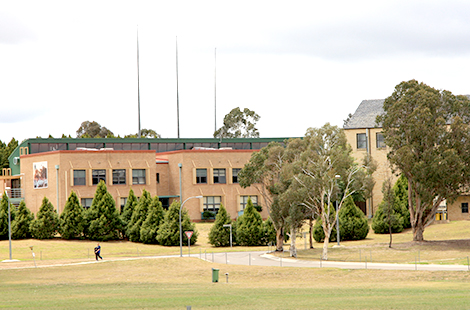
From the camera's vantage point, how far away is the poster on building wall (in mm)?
79044

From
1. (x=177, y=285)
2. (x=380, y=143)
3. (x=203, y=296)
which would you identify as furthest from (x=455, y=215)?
(x=203, y=296)

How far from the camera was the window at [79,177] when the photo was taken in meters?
78.1

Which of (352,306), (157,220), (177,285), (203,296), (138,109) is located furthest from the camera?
(138,109)

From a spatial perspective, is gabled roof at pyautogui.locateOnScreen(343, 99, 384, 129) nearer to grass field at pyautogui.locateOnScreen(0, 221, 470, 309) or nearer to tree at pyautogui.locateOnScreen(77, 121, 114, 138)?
grass field at pyautogui.locateOnScreen(0, 221, 470, 309)

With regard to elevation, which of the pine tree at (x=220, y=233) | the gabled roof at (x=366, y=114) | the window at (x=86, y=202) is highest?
the gabled roof at (x=366, y=114)

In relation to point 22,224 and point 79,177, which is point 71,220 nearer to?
point 22,224

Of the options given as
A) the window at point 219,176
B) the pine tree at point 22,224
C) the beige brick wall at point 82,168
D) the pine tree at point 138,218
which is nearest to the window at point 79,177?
the beige brick wall at point 82,168

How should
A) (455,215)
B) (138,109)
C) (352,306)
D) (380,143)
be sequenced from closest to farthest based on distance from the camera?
(352,306) < (455,215) < (380,143) < (138,109)

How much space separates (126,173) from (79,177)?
19.9 ft

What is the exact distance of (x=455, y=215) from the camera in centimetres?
7681

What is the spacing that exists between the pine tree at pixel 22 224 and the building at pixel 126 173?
239 inches

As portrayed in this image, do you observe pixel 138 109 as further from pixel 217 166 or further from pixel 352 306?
pixel 352 306

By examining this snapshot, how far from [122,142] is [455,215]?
46.7 meters

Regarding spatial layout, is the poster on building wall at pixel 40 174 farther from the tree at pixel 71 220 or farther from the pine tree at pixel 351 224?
the pine tree at pixel 351 224
